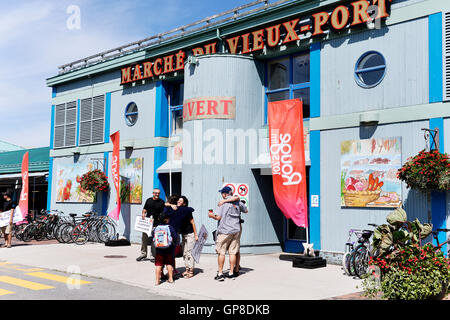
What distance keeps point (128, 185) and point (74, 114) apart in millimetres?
5422

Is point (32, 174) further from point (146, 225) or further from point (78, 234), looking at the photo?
point (146, 225)

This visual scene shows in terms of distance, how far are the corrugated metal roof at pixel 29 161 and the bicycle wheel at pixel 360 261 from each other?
18921 mm

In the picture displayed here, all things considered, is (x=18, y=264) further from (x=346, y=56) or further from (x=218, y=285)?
(x=346, y=56)

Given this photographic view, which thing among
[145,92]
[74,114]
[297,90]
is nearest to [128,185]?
[145,92]

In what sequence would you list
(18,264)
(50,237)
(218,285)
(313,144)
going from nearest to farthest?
(218,285), (18,264), (313,144), (50,237)

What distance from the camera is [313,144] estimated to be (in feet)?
44.3

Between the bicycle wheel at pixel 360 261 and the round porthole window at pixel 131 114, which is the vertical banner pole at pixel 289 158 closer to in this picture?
the bicycle wheel at pixel 360 261

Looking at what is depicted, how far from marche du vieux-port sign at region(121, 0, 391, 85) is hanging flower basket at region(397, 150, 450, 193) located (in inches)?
153

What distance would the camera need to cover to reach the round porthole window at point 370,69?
12336 mm

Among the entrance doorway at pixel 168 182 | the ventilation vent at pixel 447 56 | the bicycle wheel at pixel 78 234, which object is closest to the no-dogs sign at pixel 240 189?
the entrance doorway at pixel 168 182

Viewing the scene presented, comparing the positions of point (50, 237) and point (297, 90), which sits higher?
point (297, 90)

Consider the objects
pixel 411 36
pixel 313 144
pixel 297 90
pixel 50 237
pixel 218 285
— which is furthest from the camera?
pixel 50 237

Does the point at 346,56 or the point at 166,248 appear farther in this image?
the point at 346,56

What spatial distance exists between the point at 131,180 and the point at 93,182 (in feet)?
5.29
